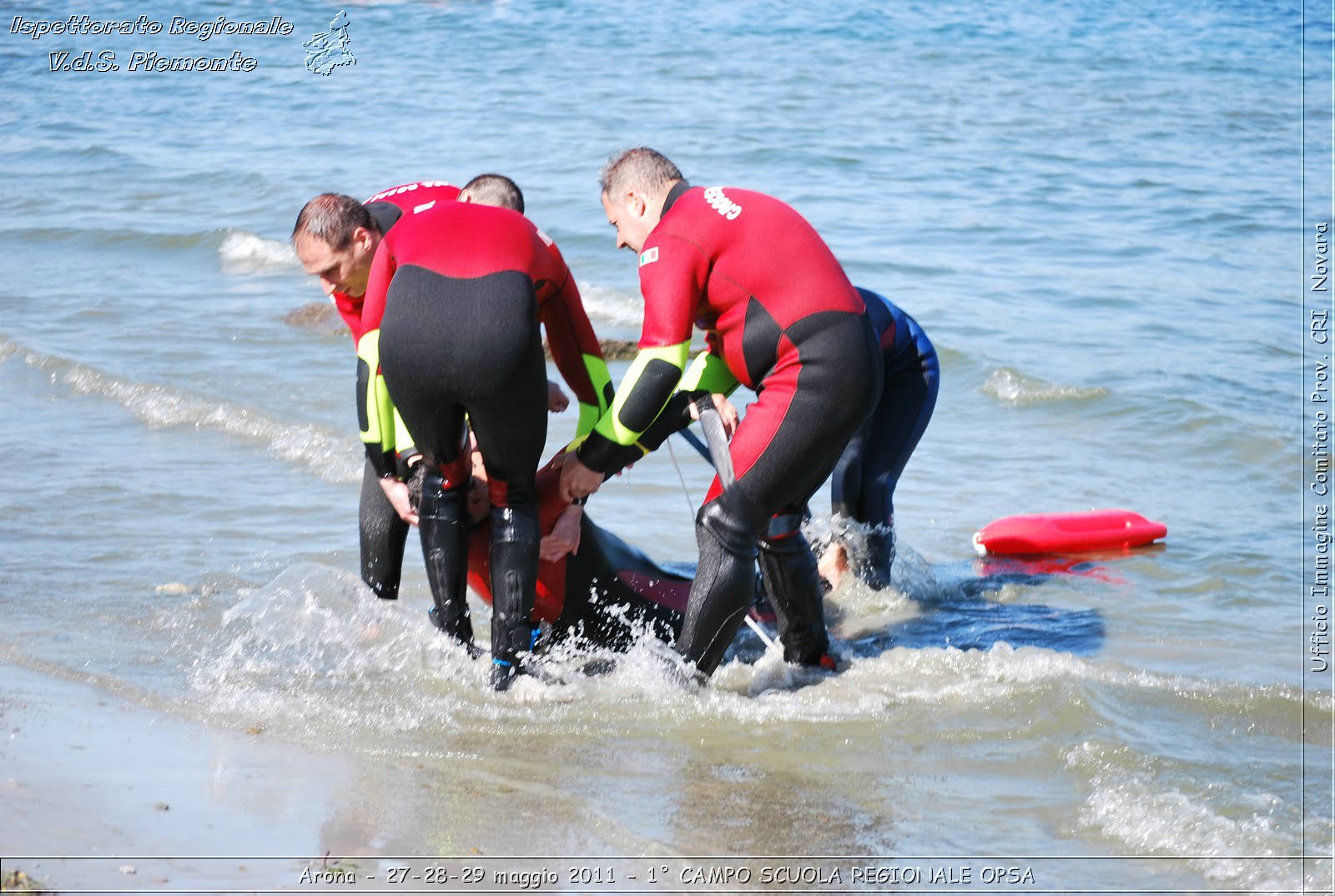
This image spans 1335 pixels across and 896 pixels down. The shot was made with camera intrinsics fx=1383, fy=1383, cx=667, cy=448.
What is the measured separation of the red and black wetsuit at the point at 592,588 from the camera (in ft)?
15.5

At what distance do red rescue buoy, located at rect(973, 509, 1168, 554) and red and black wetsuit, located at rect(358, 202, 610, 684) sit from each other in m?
2.71

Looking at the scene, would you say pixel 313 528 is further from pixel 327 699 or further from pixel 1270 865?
pixel 1270 865

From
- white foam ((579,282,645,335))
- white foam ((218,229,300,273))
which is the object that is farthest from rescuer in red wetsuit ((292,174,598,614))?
white foam ((218,229,300,273))

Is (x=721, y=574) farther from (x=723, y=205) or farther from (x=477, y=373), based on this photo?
(x=723, y=205)

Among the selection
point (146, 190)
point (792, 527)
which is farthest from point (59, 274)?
point (792, 527)

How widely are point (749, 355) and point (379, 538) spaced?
1.54 meters

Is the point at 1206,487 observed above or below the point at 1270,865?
below

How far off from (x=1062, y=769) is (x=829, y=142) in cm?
1419

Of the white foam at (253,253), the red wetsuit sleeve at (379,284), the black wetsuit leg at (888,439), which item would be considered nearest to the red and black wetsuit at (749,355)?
the red wetsuit sleeve at (379,284)

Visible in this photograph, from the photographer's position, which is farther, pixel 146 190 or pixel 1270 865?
pixel 146 190

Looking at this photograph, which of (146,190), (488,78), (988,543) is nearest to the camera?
(988,543)

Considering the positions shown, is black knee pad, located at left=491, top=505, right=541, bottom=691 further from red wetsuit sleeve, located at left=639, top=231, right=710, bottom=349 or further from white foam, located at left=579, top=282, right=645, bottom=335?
white foam, located at left=579, top=282, right=645, bottom=335

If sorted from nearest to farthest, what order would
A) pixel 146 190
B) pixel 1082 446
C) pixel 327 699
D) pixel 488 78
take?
pixel 327 699 < pixel 1082 446 < pixel 146 190 < pixel 488 78

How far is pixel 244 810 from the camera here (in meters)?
3.52
